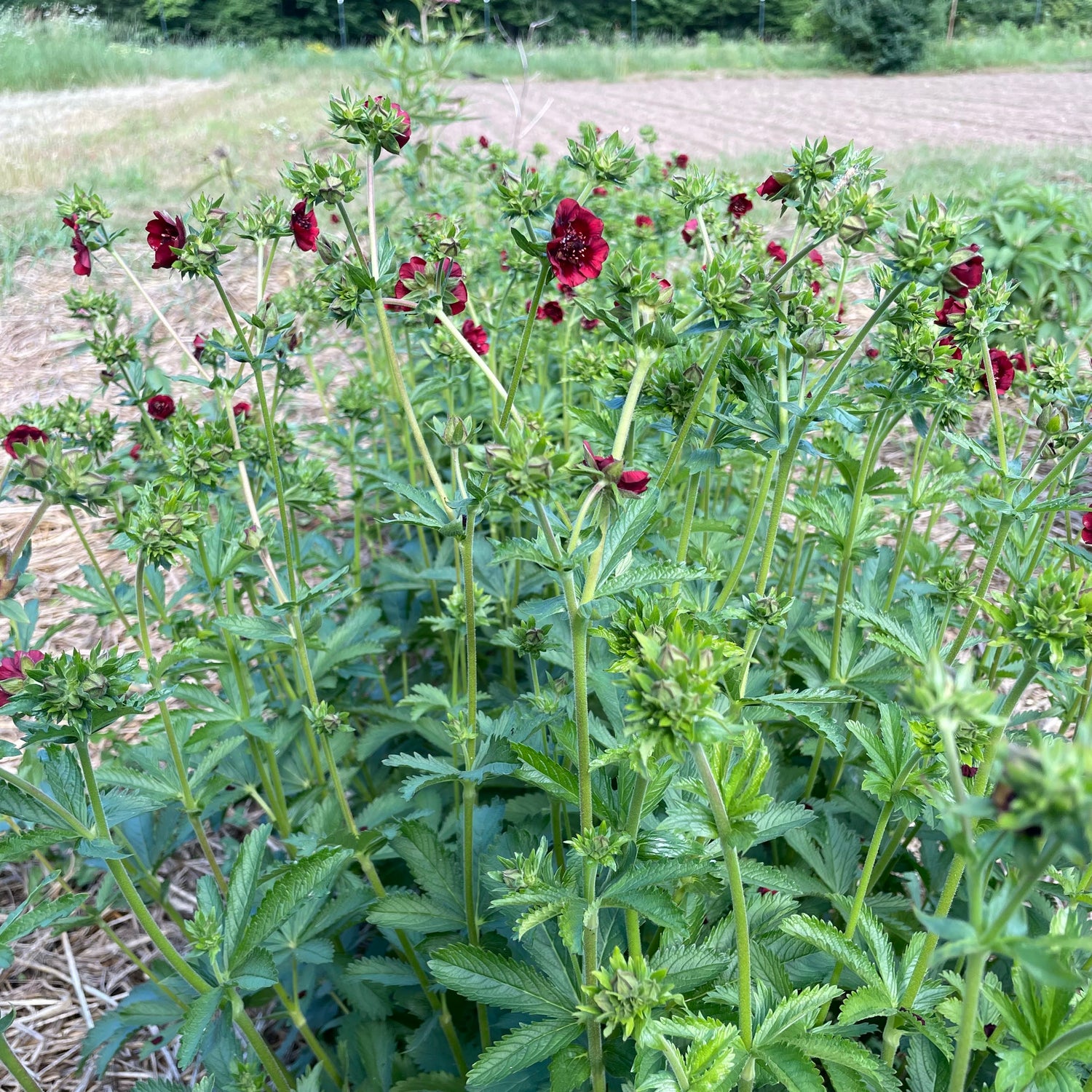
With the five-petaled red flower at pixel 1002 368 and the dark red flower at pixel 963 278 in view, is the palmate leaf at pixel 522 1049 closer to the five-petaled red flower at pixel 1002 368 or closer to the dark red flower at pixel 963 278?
the dark red flower at pixel 963 278

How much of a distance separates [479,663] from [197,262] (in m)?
1.66

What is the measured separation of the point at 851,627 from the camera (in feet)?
7.13

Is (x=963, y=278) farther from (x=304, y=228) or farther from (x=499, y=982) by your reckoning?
(x=499, y=982)

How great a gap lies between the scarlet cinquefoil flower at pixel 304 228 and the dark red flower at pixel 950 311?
1357 mm

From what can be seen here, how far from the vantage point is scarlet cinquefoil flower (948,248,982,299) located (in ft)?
4.72

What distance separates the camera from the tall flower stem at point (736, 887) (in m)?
1.10

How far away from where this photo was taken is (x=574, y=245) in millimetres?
1445

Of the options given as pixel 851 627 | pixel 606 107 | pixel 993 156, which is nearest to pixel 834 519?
pixel 851 627

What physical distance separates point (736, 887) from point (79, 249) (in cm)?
214

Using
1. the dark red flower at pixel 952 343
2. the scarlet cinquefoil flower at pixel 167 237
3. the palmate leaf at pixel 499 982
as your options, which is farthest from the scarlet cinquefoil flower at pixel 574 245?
the palmate leaf at pixel 499 982

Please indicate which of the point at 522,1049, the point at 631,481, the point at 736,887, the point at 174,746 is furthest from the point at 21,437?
the point at 736,887

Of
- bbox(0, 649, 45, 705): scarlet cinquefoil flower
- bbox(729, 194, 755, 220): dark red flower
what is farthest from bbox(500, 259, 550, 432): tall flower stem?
bbox(0, 649, 45, 705): scarlet cinquefoil flower

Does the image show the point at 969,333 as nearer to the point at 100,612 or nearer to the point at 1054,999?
the point at 1054,999

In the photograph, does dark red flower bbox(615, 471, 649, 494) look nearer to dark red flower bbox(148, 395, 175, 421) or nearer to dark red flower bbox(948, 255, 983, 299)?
dark red flower bbox(948, 255, 983, 299)
